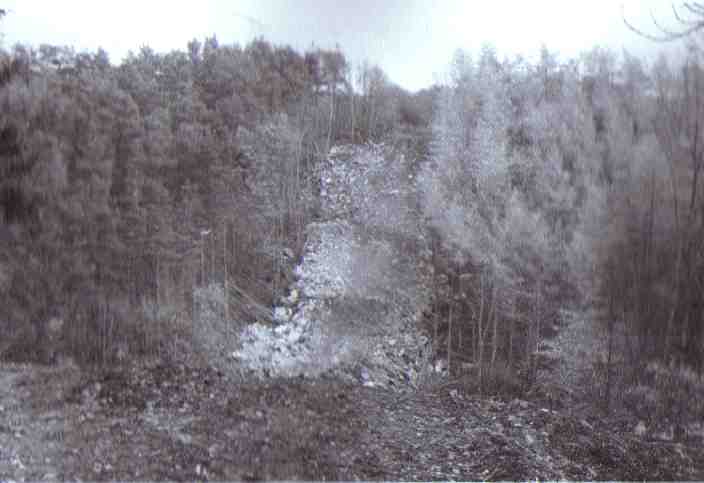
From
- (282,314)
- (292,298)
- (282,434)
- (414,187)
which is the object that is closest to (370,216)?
(414,187)

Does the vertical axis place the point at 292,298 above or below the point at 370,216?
below

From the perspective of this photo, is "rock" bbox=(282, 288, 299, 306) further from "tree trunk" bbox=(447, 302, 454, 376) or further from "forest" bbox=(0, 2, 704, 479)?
"tree trunk" bbox=(447, 302, 454, 376)

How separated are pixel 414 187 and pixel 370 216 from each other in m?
0.40

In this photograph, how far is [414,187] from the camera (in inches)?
157

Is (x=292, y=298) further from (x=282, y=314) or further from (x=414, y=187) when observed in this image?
(x=414, y=187)

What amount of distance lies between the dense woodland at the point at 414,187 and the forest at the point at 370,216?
0.04 ft

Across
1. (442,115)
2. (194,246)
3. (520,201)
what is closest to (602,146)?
(520,201)

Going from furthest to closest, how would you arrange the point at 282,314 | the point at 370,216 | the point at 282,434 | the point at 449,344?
the point at 370,216
the point at 282,314
the point at 449,344
the point at 282,434

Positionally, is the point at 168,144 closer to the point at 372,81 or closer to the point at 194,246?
the point at 194,246

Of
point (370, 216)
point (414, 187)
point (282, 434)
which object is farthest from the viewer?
point (370, 216)

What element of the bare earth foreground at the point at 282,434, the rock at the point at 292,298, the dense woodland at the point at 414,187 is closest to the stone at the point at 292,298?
the rock at the point at 292,298

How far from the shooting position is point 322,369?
3465mm

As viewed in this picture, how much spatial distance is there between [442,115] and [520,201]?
90 centimetres

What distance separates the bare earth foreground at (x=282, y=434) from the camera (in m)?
2.76
